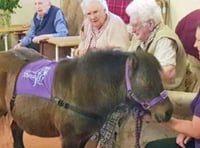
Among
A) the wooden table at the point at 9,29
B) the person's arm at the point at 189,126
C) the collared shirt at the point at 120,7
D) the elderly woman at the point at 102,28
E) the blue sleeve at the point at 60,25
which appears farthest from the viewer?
the wooden table at the point at 9,29

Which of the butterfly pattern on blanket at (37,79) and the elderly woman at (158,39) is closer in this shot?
the butterfly pattern on blanket at (37,79)

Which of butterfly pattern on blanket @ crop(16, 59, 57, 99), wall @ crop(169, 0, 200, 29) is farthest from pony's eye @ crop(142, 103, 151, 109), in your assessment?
wall @ crop(169, 0, 200, 29)

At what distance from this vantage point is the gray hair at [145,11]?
2471 mm

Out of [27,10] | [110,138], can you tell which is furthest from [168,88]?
[27,10]

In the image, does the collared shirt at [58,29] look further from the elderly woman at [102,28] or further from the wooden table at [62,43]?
the elderly woman at [102,28]

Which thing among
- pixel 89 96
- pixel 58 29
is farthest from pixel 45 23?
pixel 89 96

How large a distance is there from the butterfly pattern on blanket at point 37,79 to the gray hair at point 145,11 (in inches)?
24.3

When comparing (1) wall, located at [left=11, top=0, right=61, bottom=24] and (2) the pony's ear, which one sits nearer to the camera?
(2) the pony's ear

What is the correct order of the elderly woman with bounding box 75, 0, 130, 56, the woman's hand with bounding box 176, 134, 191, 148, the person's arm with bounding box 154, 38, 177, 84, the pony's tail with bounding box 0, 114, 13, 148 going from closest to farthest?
Result: the woman's hand with bounding box 176, 134, 191, 148 → the person's arm with bounding box 154, 38, 177, 84 → the elderly woman with bounding box 75, 0, 130, 56 → the pony's tail with bounding box 0, 114, 13, 148

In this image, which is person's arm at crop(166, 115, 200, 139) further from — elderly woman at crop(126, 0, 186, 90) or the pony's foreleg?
the pony's foreleg

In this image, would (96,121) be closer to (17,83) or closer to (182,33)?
(17,83)

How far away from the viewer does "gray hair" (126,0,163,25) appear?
2.47 m

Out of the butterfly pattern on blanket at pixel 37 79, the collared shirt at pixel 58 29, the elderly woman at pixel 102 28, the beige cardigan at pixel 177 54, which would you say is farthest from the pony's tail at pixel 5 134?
the beige cardigan at pixel 177 54

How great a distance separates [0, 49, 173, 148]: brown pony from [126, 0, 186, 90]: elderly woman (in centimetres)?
52
